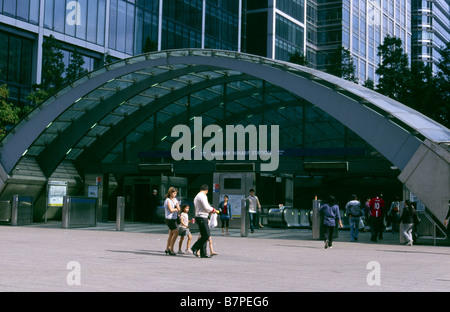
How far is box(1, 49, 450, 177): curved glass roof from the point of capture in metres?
25.2

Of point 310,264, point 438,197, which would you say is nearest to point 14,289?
point 310,264

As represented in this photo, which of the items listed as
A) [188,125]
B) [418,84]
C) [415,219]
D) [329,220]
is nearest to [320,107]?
[415,219]

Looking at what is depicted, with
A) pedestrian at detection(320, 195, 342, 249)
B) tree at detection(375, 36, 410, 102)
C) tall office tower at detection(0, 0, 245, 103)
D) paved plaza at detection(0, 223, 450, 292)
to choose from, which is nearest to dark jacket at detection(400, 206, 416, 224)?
paved plaza at detection(0, 223, 450, 292)

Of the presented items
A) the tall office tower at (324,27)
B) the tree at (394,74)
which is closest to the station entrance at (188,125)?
the tree at (394,74)

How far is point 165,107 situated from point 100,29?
17.2 meters

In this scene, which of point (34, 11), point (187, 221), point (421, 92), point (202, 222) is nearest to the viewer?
point (202, 222)

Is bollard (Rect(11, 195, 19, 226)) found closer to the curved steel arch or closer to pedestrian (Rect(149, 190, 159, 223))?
the curved steel arch

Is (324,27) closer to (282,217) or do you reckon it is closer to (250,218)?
(282,217)

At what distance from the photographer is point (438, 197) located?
62.8 ft

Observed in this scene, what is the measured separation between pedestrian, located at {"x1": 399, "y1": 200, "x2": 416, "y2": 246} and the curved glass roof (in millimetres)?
4815

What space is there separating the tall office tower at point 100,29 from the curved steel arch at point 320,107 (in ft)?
29.3

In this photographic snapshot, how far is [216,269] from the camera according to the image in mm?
11102

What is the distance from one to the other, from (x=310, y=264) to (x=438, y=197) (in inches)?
323

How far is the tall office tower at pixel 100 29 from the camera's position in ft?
133
